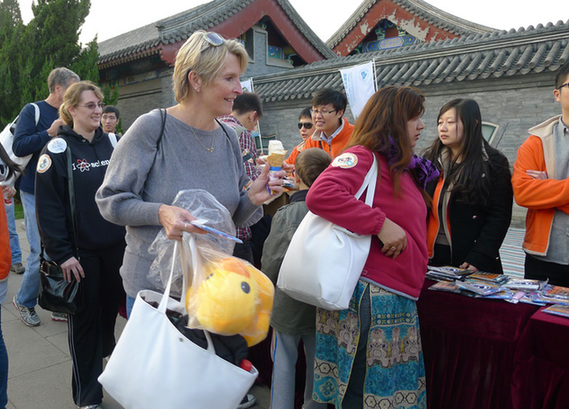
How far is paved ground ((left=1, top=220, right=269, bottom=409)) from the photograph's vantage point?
2693mm

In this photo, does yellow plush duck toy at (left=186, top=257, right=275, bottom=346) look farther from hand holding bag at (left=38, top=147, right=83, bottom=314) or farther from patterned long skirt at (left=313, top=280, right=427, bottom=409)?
hand holding bag at (left=38, top=147, right=83, bottom=314)

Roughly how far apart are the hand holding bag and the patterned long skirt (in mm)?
1467

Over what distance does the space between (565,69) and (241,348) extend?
91.6 inches

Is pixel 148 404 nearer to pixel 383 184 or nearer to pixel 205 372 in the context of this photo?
pixel 205 372

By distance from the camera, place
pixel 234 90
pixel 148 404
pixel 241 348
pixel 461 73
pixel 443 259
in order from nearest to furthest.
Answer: pixel 148 404 < pixel 241 348 < pixel 234 90 < pixel 443 259 < pixel 461 73

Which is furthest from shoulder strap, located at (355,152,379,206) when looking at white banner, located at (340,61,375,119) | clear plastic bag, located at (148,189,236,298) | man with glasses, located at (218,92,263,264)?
white banner, located at (340,61,375,119)

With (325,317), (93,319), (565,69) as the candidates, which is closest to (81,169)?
(93,319)

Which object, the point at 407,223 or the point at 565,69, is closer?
the point at 407,223

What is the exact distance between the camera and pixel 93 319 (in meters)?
2.47

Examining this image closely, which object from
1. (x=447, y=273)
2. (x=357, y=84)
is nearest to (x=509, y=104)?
(x=357, y=84)

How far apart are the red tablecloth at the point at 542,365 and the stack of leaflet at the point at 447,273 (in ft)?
1.71

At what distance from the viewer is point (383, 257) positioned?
1822 millimetres

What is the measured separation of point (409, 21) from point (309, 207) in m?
18.1

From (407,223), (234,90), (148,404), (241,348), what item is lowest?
(148,404)
